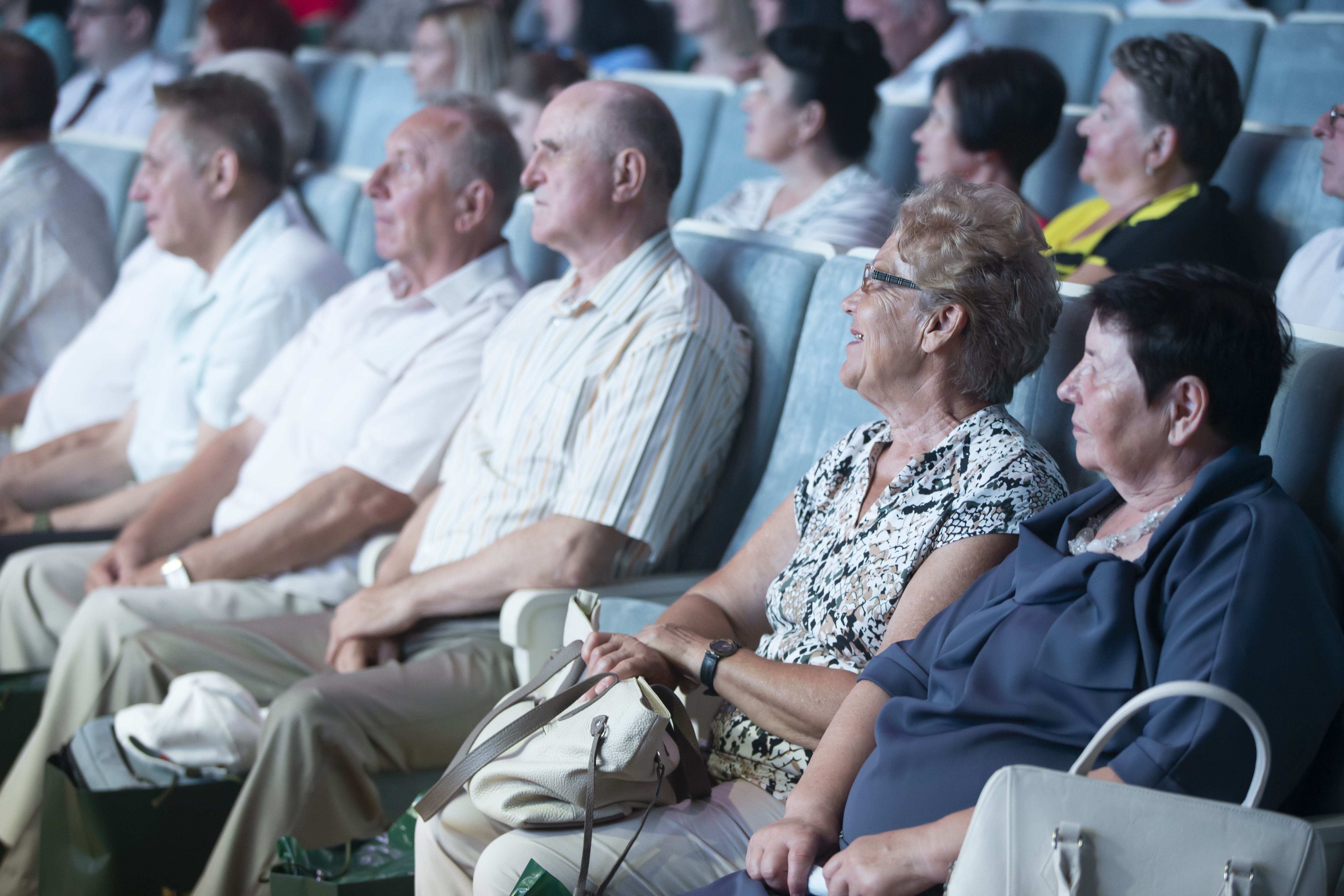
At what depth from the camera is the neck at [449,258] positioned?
240cm

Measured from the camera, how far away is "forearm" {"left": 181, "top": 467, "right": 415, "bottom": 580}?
2.25m

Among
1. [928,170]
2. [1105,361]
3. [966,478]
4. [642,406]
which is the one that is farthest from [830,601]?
[928,170]

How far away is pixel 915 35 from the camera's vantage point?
398cm

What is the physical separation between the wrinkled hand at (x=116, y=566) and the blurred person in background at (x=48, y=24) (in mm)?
3690

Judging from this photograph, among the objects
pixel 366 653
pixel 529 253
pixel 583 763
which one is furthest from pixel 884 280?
pixel 529 253

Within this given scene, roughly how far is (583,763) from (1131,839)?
551 mm

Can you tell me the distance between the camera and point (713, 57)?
4594 millimetres

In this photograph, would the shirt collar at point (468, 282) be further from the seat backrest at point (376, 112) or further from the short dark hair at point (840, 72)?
the seat backrest at point (376, 112)

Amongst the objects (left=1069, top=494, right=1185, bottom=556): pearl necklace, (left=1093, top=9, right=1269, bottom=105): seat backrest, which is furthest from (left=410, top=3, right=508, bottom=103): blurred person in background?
(left=1069, top=494, right=1185, bottom=556): pearl necklace

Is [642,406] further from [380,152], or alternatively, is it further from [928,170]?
[380,152]

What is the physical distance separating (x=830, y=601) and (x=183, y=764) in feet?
3.21

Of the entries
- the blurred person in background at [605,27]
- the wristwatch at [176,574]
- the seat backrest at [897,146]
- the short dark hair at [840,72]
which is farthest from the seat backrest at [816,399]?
the blurred person in background at [605,27]

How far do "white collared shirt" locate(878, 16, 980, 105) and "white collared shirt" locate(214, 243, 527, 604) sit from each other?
1916 millimetres

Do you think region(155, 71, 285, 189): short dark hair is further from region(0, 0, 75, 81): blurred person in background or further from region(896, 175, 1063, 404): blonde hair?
region(0, 0, 75, 81): blurred person in background
